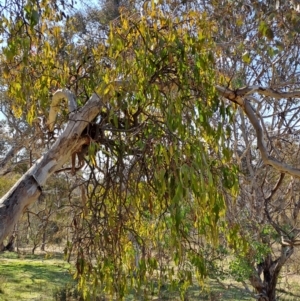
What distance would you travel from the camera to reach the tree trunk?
7.38m

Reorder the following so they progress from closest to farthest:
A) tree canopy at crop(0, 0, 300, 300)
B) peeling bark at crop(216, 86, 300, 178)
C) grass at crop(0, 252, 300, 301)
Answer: tree canopy at crop(0, 0, 300, 300)
peeling bark at crop(216, 86, 300, 178)
grass at crop(0, 252, 300, 301)

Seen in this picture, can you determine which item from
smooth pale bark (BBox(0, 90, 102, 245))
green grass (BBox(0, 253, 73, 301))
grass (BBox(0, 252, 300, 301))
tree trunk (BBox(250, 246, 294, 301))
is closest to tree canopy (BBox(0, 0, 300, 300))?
smooth pale bark (BBox(0, 90, 102, 245))

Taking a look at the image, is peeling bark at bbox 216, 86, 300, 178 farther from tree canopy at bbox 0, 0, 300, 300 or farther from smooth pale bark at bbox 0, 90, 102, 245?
smooth pale bark at bbox 0, 90, 102, 245

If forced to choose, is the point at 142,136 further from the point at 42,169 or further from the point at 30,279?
the point at 30,279

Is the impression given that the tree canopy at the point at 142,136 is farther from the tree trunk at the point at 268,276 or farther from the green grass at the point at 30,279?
the green grass at the point at 30,279

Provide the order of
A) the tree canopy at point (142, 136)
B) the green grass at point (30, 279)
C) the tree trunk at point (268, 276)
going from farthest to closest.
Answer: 1. the green grass at point (30, 279)
2. the tree trunk at point (268, 276)
3. the tree canopy at point (142, 136)

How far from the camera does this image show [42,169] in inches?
99.7

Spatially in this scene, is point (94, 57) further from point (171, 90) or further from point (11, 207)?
point (11, 207)

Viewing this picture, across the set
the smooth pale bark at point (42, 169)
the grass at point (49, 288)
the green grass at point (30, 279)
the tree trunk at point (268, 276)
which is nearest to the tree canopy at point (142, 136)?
the smooth pale bark at point (42, 169)

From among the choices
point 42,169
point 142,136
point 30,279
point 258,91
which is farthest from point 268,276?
point 30,279

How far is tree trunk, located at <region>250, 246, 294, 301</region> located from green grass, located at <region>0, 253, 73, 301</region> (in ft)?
9.79

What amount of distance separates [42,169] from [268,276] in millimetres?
5948

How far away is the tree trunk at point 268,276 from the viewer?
738 cm

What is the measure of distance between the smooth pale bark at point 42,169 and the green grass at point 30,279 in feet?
17.3
